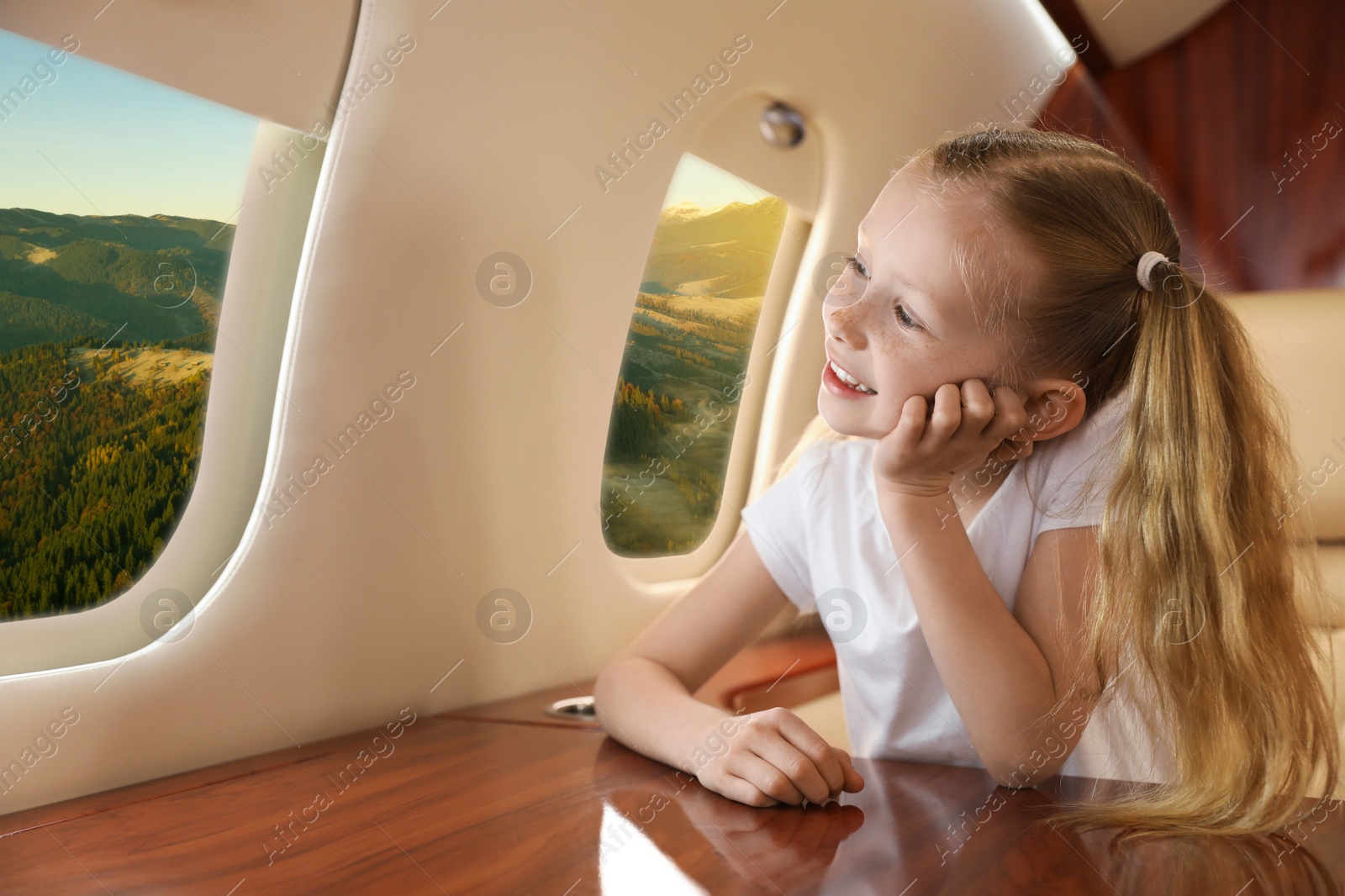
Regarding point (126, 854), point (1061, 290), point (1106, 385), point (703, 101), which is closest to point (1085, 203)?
point (1061, 290)

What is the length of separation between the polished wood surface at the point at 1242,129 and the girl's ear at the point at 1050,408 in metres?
1.32

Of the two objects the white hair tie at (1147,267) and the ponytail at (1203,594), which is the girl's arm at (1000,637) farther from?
the white hair tie at (1147,267)

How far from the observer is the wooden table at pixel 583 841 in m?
0.64

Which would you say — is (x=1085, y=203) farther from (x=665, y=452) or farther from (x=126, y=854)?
(x=126, y=854)

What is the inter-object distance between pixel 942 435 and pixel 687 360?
34.4 inches

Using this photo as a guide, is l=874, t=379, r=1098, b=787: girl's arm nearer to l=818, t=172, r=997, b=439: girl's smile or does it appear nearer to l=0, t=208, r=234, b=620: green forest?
l=818, t=172, r=997, b=439: girl's smile

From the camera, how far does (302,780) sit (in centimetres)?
90

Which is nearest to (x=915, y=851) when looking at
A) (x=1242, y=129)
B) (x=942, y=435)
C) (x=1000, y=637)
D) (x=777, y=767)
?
(x=777, y=767)

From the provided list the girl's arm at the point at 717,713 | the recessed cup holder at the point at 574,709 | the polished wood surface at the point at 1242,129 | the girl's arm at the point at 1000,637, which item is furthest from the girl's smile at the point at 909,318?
the polished wood surface at the point at 1242,129

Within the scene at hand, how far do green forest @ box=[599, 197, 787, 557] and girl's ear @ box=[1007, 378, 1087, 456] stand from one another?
720 mm

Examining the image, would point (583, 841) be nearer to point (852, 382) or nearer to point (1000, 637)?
point (1000, 637)

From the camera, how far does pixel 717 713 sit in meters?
0.91

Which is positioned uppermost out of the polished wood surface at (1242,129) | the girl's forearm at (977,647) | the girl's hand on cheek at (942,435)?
the polished wood surface at (1242,129)

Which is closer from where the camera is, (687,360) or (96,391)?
(96,391)
